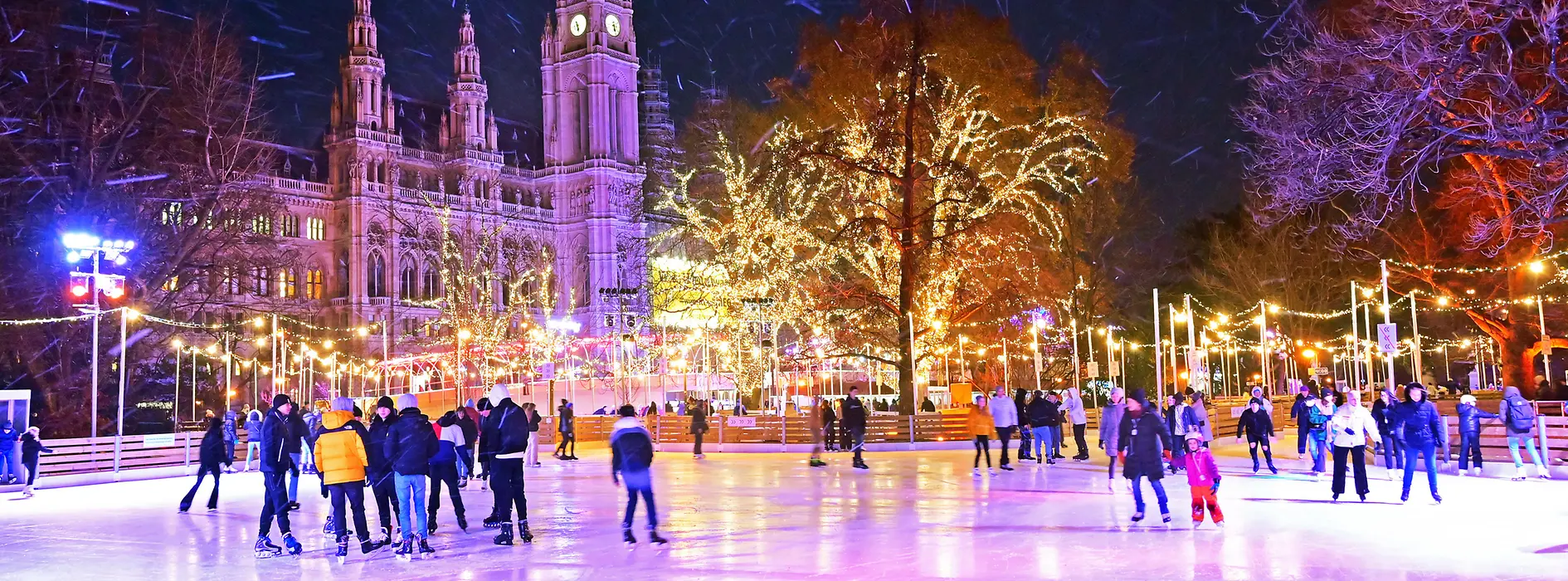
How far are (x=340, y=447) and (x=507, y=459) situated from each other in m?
1.54

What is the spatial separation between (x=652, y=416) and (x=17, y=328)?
45.8 feet

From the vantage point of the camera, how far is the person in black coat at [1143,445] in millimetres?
11555

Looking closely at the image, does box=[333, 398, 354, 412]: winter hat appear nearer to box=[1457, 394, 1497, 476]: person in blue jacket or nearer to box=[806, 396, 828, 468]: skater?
box=[806, 396, 828, 468]: skater

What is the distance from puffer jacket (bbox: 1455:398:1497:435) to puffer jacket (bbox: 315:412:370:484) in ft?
46.1

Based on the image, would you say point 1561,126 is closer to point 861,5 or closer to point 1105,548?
point 1105,548

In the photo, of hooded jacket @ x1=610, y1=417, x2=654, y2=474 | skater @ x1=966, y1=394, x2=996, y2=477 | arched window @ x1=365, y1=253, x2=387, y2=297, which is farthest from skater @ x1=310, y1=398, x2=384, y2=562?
arched window @ x1=365, y1=253, x2=387, y2=297

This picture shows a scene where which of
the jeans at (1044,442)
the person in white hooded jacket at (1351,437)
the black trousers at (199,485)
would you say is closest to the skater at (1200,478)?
the person in white hooded jacket at (1351,437)

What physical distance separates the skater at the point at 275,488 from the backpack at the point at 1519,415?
1470cm

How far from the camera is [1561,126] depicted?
14.3 m

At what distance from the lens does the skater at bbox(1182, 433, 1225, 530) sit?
1116cm

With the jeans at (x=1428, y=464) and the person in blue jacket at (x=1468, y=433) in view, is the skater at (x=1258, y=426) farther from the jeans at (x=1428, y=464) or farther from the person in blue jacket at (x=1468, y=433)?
the jeans at (x=1428, y=464)

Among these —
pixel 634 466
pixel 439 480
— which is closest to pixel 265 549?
pixel 439 480

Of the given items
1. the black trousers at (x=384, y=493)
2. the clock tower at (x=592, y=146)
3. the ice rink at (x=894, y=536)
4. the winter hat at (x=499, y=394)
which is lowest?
the ice rink at (x=894, y=536)

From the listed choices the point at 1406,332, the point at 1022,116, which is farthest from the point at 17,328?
the point at 1406,332
